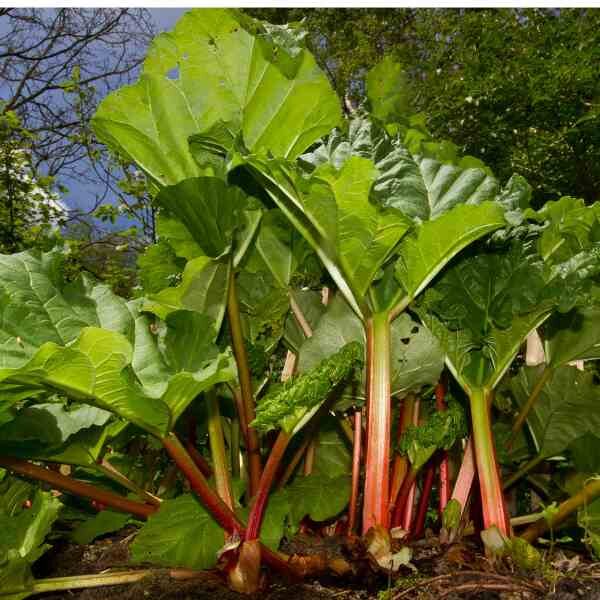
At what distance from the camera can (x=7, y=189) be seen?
Answer: 17.8 feet

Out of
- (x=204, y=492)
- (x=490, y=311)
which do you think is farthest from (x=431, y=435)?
(x=204, y=492)

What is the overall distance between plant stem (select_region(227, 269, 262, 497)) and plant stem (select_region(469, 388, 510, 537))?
276mm

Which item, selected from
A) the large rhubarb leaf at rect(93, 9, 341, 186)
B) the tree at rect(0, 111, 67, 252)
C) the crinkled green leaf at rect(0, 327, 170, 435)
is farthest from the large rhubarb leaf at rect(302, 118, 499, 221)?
the tree at rect(0, 111, 67, 252)

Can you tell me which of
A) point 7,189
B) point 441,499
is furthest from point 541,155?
point 441,499

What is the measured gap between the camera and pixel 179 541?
0.81 m

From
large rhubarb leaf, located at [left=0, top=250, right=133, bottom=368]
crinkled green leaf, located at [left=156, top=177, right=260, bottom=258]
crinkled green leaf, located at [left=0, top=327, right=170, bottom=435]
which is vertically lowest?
crinkled green leaf, located at [left=0, top=327, right=170, bottom=435]

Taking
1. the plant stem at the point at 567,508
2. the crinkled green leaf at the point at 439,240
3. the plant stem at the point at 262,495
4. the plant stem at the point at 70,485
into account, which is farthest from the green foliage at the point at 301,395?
the plant stem at the point at 567,508

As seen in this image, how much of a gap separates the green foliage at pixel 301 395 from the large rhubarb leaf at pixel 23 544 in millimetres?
285

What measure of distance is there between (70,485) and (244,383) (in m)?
0.24

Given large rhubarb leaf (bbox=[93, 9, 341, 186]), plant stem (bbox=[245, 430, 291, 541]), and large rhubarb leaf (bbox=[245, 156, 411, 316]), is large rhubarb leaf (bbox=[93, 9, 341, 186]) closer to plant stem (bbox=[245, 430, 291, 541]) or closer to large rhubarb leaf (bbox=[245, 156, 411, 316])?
large rhubarb leaf (bbox=[245, 156, 411, 316])

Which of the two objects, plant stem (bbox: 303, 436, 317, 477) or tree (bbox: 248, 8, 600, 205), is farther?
tree (bbox: 248, 8, 600, 205)

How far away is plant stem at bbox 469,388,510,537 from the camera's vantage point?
33.5 inches

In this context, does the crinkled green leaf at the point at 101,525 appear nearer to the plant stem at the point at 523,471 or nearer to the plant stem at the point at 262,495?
the plant stem at the point at 262,495

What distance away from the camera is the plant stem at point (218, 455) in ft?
2.78
